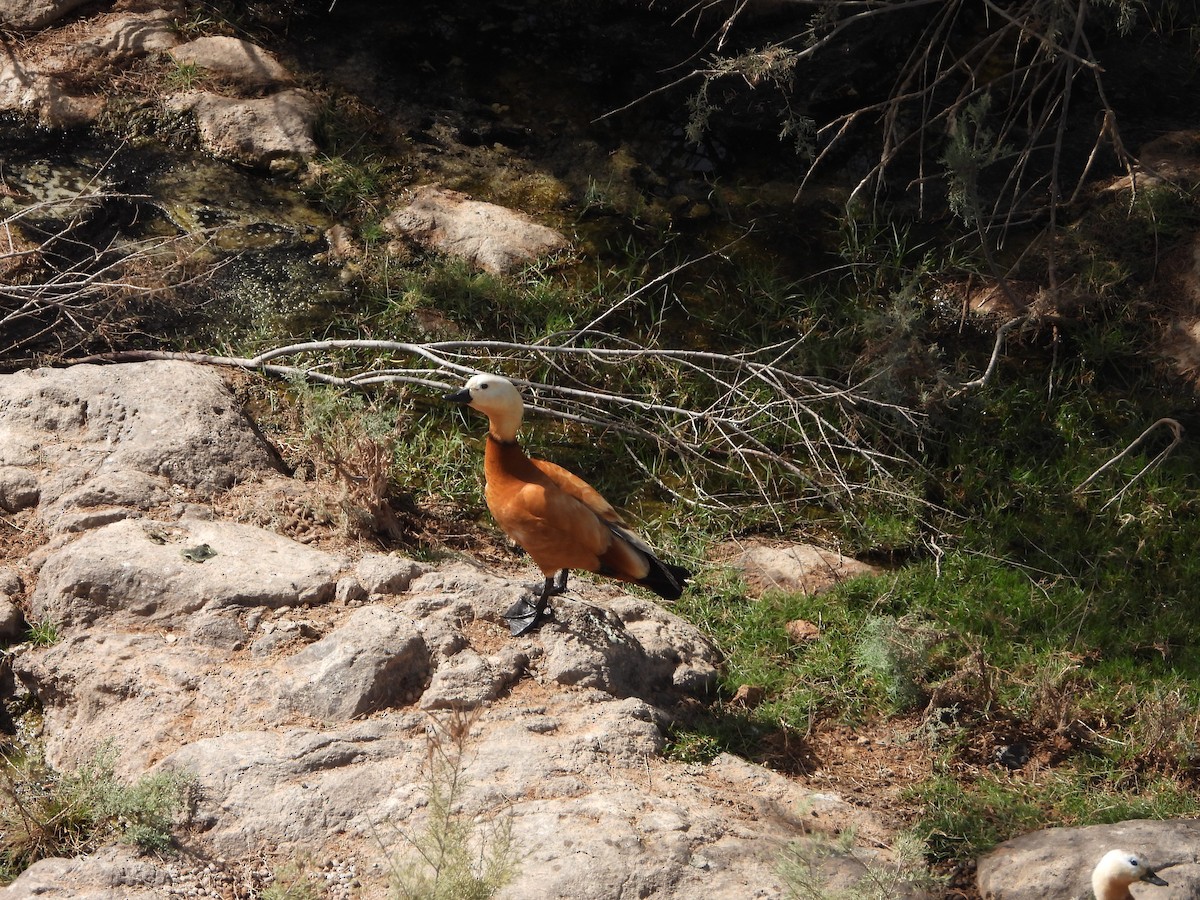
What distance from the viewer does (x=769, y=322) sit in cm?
630

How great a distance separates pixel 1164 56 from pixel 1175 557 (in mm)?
3501

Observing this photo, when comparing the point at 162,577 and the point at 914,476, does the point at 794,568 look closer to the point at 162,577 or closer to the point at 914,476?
the point at 914,476

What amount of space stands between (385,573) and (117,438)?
134cm

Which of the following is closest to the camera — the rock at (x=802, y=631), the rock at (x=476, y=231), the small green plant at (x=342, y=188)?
the rock at (x=802, y=631)

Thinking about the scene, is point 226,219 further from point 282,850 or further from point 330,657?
point 282,850

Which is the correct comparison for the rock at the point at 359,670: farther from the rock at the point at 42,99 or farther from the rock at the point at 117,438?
the rock at the point at 42,99

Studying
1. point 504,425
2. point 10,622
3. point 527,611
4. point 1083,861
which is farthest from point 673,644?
point 10,622

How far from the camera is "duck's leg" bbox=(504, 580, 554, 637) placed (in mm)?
4242

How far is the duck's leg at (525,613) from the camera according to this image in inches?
167

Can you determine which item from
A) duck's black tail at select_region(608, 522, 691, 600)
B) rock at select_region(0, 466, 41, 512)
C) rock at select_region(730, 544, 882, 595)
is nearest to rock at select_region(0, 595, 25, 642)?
rock at select_region(0, 466, 41, 512)

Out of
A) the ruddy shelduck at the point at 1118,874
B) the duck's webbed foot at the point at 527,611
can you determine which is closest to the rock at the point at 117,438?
the duck's webbed foot at the point at 527,611

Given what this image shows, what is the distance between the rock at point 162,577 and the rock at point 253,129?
2999 millimetres

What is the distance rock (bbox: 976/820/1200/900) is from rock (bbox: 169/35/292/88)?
5649mm

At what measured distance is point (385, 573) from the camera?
4348 mm
